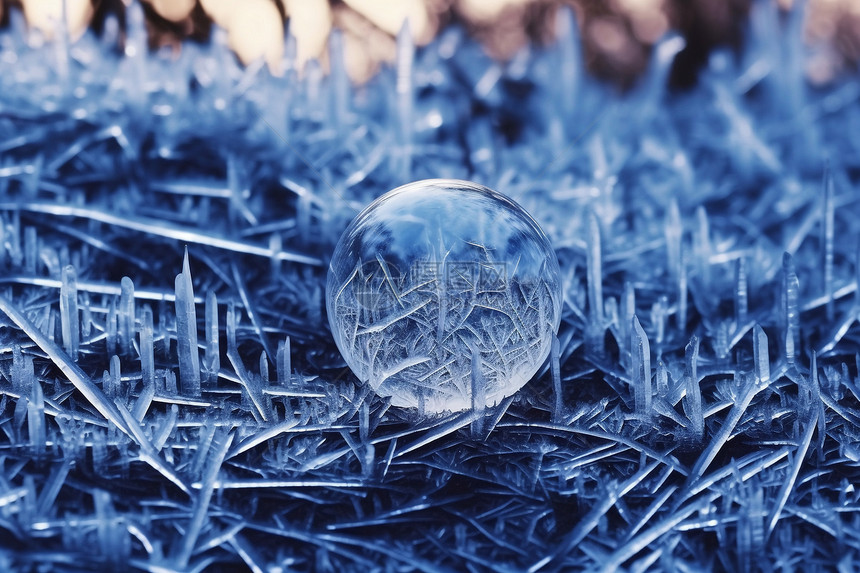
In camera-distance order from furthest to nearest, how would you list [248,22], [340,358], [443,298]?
[248,22]
[340,358]
[443,298]

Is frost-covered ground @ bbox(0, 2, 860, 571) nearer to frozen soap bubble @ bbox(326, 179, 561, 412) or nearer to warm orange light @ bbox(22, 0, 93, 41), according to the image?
frozen soap bubble @ bbox(326, 179, 561, 412)

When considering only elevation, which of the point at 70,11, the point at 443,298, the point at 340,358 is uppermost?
the point at 70,11

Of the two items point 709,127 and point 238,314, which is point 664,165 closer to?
point 709,127

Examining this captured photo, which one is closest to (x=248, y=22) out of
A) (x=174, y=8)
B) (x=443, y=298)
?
(x=174, y=8)

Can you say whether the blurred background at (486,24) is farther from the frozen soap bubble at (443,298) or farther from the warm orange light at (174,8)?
the frozen soap bubble at (443,298)

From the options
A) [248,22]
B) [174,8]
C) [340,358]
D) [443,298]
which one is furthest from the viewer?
[174,8]

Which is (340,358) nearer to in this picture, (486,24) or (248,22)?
(248,22)
